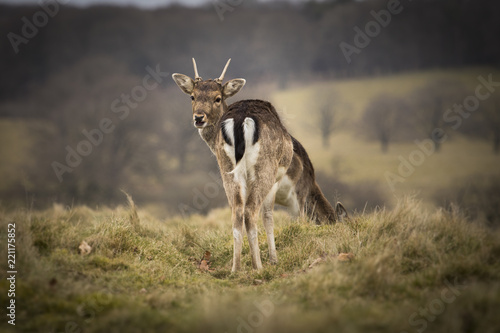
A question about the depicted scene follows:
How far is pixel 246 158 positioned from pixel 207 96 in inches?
85.9

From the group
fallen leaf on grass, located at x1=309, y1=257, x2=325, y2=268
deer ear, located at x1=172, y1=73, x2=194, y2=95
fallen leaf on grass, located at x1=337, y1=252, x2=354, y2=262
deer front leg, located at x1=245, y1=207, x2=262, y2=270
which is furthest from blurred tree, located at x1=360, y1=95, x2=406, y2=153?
fallen leaf on grass, located at x1=337, y1=252, x2=354, y2=262

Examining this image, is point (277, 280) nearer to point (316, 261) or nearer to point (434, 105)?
point (316, 261)

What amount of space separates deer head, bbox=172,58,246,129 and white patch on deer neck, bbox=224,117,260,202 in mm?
1373

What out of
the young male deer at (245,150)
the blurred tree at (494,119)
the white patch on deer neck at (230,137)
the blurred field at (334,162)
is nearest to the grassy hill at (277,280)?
the young male deer at (245,150)

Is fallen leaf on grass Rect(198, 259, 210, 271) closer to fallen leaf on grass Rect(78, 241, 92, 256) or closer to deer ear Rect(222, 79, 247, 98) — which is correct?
fallen leaf on grass Rect(78, 241, 92, 256)

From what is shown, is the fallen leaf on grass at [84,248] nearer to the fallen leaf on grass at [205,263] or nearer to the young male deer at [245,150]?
the fallen leaf on grass at [205,263]

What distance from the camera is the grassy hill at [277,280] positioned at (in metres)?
4.14

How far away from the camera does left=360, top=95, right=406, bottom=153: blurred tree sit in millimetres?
57656

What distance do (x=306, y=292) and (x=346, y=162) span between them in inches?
1771

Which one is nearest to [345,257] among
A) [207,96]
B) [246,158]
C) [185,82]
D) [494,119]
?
[246,158]

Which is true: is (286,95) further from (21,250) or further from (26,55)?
(21,250)

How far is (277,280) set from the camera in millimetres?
6289

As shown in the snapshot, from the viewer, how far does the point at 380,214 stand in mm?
8008

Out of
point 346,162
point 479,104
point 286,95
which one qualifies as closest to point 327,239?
point 346,162
